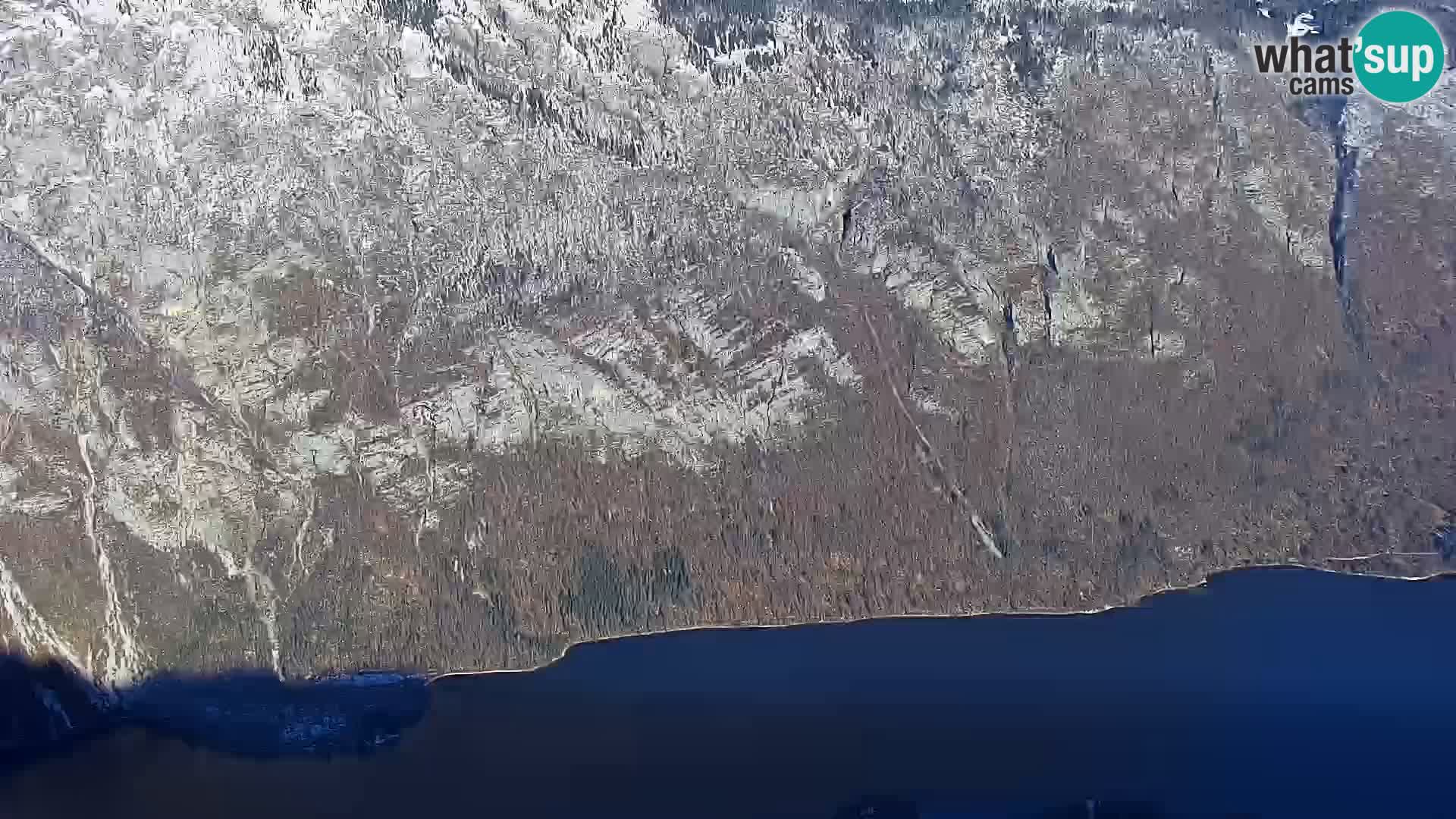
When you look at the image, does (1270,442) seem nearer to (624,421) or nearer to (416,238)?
(624,421)

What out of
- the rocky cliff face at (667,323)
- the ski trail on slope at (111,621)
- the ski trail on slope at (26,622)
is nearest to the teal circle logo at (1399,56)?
the rocky cliff face at (667,323)

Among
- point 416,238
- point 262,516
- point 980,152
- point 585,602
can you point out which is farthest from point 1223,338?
point 262,516

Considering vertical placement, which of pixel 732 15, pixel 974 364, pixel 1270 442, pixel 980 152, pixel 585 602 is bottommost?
pixel 585 602

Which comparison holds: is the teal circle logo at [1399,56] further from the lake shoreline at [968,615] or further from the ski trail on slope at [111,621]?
the ski trail on slope at [111,621]

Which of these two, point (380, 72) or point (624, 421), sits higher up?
point (380, 72)

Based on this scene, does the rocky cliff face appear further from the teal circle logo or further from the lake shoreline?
the teal circle logo
